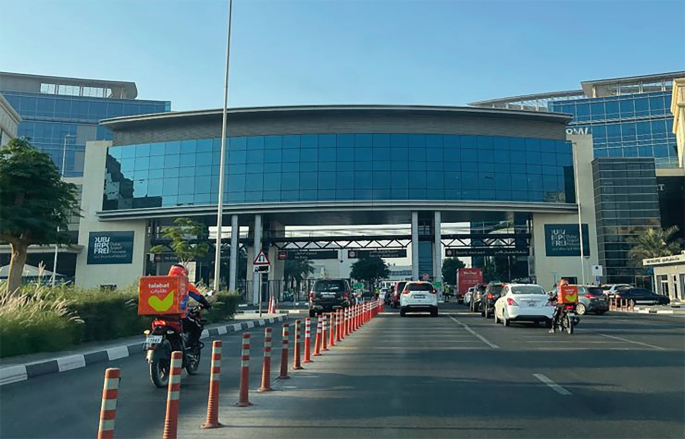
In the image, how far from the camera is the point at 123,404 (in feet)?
22.5

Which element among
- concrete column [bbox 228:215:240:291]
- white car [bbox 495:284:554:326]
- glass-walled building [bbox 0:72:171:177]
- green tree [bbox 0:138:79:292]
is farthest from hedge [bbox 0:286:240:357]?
glass-walled building [bbox 0:72:171:177]

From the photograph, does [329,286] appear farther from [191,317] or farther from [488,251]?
[488,251]

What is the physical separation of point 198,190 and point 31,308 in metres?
40.7

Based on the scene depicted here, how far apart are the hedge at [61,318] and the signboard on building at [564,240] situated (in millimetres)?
43857

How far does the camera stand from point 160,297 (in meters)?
8.13

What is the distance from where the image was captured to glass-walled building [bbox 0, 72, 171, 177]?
96.3 meters

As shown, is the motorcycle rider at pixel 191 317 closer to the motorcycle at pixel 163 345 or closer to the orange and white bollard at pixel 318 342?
the motorcycle at pixel 163 345

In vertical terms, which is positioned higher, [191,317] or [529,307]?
[191,317]

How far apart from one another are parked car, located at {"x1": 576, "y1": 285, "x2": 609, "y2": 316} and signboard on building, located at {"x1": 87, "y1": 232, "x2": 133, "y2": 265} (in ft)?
140

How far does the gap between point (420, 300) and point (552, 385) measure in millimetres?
18414

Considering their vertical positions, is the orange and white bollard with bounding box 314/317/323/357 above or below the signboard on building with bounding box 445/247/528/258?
below

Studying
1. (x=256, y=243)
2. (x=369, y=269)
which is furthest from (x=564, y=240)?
(x=369, y=269)

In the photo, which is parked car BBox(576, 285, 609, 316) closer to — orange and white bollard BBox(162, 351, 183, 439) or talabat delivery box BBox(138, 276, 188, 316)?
talabat delivery box BBox(138, 276, 188, 316)

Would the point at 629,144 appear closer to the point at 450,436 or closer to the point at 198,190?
the point at 198,190
